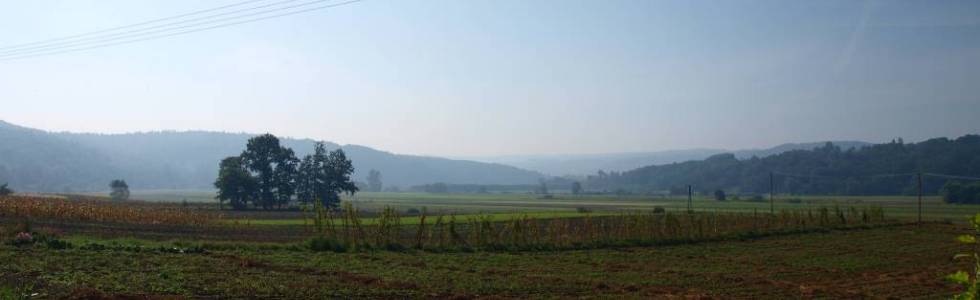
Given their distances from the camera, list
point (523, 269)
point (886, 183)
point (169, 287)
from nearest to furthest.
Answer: point (169, 287) → point (523, 269) → point (886, 183)

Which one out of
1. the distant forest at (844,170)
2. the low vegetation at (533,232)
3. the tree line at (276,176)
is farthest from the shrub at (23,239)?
the distant forest at (844,170)

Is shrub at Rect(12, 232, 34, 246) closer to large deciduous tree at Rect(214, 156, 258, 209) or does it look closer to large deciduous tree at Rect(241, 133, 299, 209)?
large deciduous tree at Rect(214, 156, 258, 209)

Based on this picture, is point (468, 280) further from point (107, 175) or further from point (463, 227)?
point (107, 175)

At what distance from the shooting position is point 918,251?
25.5m

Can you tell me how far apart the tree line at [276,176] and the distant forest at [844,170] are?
79230 millimetres

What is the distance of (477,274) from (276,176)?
46014mm

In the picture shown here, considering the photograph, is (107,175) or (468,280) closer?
(468,280)

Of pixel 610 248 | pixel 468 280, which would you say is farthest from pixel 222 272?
pixel 610 248

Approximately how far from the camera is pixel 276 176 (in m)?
60.4

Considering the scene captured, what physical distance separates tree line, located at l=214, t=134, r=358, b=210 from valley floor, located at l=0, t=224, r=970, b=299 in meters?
36.4

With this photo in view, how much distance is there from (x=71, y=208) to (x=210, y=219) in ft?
21.6

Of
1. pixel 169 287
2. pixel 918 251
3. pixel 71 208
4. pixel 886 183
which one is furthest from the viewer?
pixel 886 183

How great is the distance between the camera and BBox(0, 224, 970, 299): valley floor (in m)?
Result: 14.5

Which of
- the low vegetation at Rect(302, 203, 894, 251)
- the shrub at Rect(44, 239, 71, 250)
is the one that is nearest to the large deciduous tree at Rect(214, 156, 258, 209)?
the low vegetation at Rect(302, 203, 894, 251)
